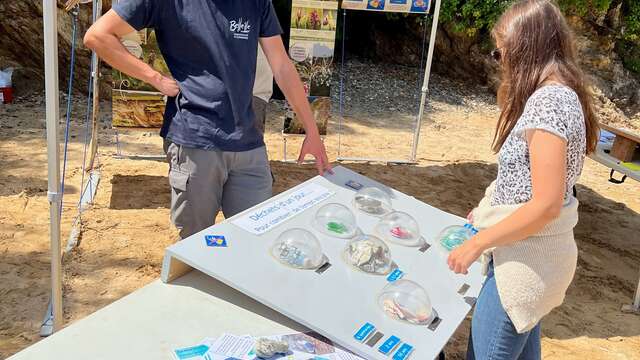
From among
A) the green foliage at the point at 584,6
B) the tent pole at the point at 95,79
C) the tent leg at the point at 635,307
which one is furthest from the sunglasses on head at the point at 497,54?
the green foliage at the point at 584,6

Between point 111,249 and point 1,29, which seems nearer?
point 111,249

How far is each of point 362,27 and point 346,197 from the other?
8453 mm

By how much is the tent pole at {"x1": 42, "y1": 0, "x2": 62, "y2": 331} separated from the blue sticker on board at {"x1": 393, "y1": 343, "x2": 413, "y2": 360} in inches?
61.8

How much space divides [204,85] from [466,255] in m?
1.06

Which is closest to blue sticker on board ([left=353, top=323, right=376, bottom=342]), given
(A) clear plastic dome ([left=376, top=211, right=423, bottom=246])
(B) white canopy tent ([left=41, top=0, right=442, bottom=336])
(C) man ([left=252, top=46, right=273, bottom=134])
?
(A) clear plastic dome ([left=376, top=211, right=423, bottom=246])

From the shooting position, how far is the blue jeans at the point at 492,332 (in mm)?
1506

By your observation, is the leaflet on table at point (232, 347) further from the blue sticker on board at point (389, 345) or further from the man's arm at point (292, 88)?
the man's arm at point (292, 88)

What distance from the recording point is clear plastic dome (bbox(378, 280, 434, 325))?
58.9 inches

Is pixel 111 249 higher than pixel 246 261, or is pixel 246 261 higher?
pixel 246 261

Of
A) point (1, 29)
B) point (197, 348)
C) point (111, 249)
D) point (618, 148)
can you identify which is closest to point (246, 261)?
point (197, 348)

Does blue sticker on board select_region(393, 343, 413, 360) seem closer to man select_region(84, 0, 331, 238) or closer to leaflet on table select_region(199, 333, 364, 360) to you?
leaflet on table select_region(199, 333, 364, 360)

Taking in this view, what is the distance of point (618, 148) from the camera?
3555 millimetres

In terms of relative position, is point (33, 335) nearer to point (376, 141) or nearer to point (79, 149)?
point (79, 149)

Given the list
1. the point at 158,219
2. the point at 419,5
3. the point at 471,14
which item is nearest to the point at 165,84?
the point at 158,219
